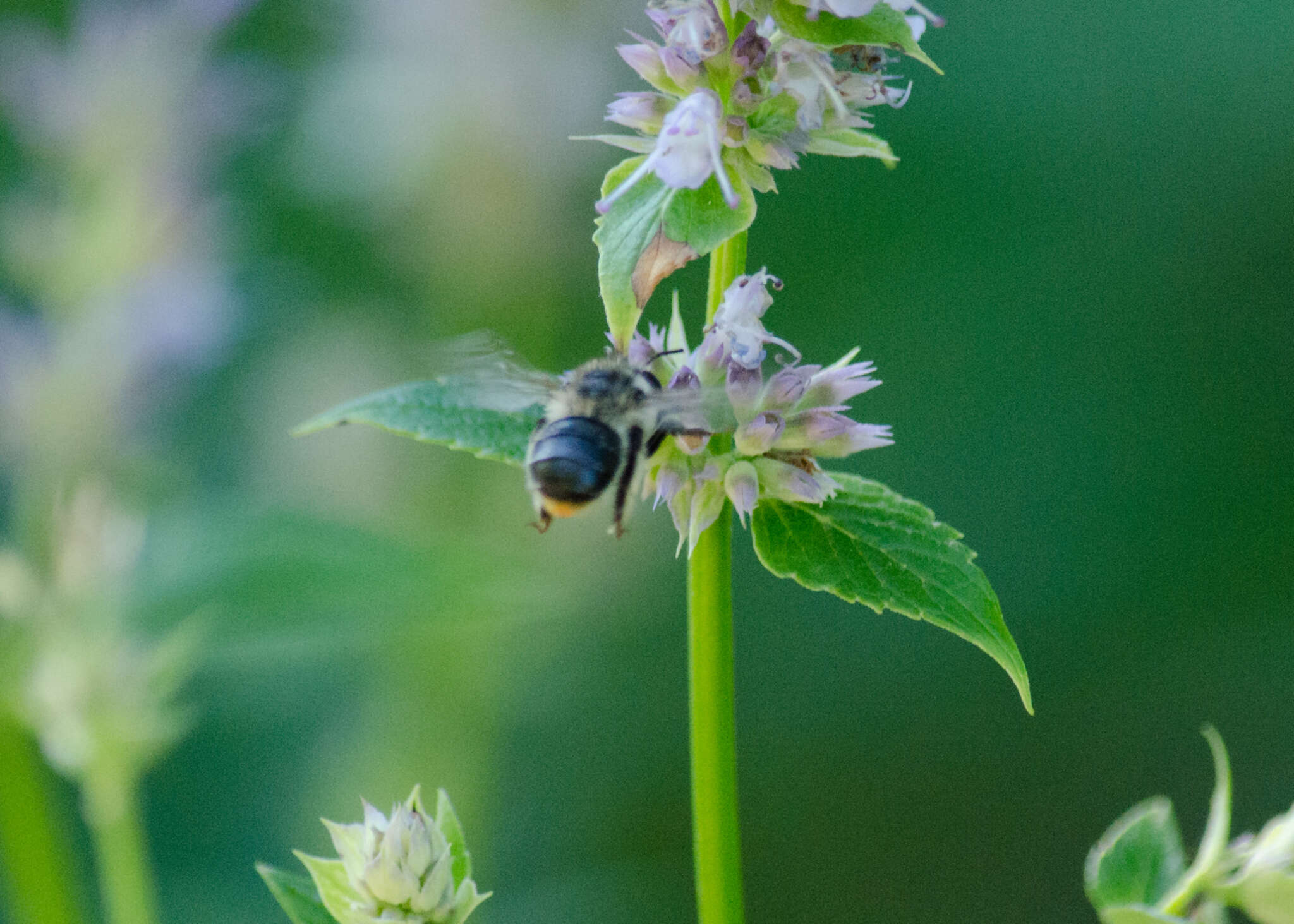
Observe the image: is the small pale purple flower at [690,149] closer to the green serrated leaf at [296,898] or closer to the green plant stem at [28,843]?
the green serrated leaf at [296,898]

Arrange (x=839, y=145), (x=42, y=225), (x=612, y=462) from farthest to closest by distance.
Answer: (x=42, y=225) < (x=612, y=462) < (x=839, y=145)

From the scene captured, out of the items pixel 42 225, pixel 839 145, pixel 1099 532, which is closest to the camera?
pixel 839 145

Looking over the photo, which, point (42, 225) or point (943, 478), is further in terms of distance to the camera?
point (943, 478)

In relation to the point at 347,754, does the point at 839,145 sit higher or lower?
lower

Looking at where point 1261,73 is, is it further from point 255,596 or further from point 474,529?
point 255,596

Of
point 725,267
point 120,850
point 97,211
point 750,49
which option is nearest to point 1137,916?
point 725,267

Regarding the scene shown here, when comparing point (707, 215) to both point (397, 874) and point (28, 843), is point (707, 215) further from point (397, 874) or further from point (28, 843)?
point (28, 843)

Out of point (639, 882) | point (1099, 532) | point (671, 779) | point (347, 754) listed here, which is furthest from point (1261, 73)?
point (347, 754)
